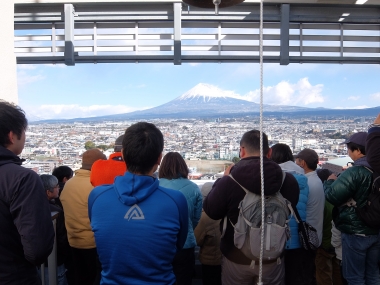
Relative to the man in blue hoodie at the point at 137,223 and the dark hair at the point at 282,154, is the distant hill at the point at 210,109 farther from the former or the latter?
the man in blue hoodie at the point at 137,223

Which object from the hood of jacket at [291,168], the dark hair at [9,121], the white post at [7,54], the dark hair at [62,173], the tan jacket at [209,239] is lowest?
the tan jacket at [209,239]

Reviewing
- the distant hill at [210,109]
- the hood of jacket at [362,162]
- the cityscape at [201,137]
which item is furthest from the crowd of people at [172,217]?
the distant hill at [210,109]

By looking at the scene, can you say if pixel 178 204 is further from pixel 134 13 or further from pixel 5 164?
pixel 134 13

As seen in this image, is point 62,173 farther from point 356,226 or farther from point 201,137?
point 356,226

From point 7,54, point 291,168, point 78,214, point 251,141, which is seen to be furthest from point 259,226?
point 7,54

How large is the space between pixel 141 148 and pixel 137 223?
34cm

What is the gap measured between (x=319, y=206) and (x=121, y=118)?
4.17 m

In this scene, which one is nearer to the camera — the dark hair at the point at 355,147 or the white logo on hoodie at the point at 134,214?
the white logo on hoodie at the point at 134,214

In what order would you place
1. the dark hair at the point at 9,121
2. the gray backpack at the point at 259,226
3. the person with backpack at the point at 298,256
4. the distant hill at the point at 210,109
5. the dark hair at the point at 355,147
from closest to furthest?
the dark hair at the point at 9,121, the gray backpack at the point at 259,226, the person with backpack at the point at 298,256, the dark hair at the point at 355,147, the distant hill at the point at 210,109

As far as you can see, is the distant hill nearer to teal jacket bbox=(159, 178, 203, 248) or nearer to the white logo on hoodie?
teal jacket bbox=(159, 178, 203, 248)

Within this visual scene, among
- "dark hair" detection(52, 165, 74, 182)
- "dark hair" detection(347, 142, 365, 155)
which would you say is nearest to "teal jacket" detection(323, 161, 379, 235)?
"dark hair" detection(347, 142, 365, 155)

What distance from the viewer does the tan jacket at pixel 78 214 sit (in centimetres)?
294

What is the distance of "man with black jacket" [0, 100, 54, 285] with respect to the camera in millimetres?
1541

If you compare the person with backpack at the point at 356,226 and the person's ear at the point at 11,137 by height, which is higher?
the person's ear at the point at 11,137
